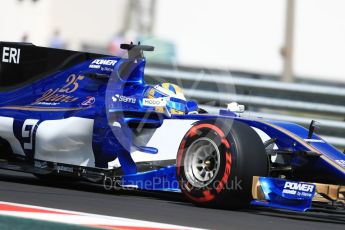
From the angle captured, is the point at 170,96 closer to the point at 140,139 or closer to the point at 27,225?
the point at 140,139

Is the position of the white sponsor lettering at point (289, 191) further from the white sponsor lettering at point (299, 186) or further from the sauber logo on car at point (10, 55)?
the sauber logo on car at point (10, 55)

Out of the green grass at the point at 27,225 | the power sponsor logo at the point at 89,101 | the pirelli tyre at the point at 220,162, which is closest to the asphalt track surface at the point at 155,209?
the pirelli tyre at the point at 220,162

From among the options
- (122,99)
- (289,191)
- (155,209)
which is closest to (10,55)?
(122,99)

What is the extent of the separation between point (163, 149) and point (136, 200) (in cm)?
52

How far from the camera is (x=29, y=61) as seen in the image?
916 centimetres

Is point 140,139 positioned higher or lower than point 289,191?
higher

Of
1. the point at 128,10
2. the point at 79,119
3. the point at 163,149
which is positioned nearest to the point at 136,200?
the point at 163,149

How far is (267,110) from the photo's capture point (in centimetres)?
1209

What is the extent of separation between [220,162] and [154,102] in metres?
Result: 1.19

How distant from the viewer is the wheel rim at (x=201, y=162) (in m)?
7.32

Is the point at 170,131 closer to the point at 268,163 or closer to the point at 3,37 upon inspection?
the point at 268,163

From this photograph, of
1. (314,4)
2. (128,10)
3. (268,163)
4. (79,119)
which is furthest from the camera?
(128,10)

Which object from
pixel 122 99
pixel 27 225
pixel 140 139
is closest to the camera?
pixel 27 225

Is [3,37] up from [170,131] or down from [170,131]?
up
